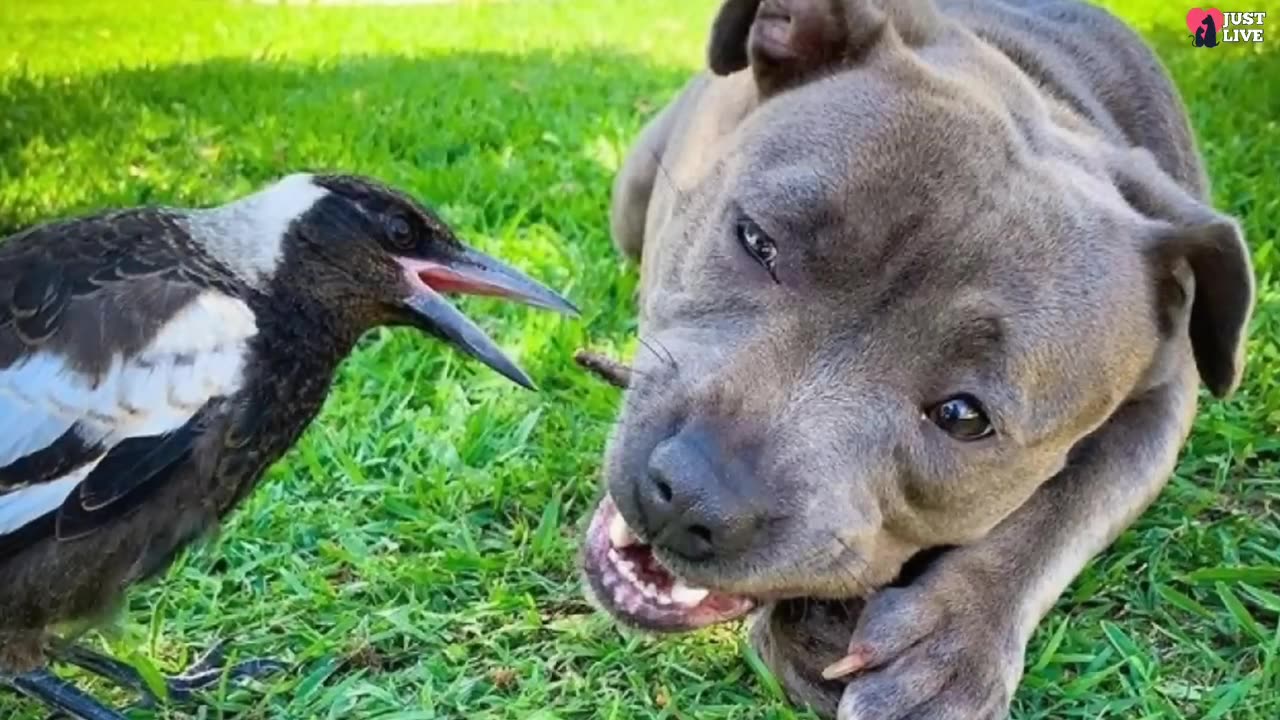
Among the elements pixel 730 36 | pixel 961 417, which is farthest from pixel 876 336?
pixel 730 36

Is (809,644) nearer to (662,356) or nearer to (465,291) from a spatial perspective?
(662,356)

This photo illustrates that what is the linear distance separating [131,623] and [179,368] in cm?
81

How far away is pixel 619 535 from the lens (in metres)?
3.14

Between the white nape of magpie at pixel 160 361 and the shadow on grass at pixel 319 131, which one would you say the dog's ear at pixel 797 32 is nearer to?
the white nape of magpie at pixel 160 361

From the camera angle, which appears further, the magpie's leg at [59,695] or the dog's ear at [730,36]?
the dog's ear at [730,36]

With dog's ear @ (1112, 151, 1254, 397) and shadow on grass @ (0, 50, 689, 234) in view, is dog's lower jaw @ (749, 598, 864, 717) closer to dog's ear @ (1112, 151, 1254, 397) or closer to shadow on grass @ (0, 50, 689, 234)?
dog's ear @ (1112, 151, 1254, 397)

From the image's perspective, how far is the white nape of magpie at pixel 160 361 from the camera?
2889 millimetres

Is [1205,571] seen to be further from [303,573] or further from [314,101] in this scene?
[314,101]

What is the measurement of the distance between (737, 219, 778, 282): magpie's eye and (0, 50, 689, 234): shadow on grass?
111 inches

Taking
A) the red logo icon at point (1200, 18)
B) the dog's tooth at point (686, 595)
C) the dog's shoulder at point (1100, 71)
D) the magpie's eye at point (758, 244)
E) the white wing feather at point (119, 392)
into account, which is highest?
the magpie's eye at point (758, 244)

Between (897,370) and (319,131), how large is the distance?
463 cm

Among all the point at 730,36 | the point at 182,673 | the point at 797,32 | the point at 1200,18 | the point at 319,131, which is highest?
the point at 797,32

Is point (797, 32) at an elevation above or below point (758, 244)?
above

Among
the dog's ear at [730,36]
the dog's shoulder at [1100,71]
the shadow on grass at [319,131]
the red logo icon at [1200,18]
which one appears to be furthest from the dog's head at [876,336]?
the red logo icon at [1200,18]
